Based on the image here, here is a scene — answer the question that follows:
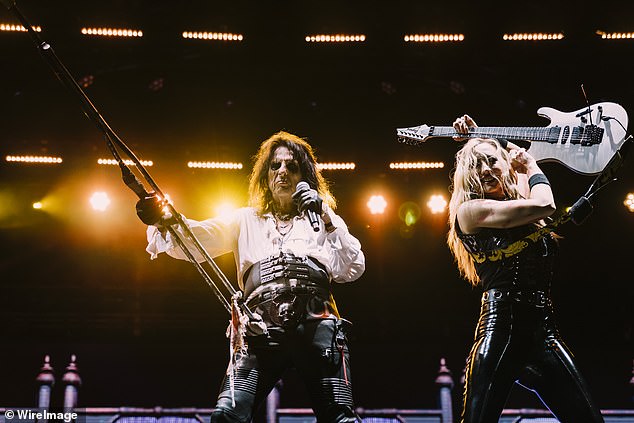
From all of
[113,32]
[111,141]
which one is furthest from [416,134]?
[113,32]

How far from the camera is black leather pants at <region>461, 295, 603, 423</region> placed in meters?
2.92

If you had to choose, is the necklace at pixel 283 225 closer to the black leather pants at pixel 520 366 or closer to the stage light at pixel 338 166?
the black leather pants at pixel 520 366

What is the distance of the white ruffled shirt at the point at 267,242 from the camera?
336cm

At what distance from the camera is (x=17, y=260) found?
9.72 meters

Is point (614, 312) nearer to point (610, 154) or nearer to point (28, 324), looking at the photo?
point (610, 154)

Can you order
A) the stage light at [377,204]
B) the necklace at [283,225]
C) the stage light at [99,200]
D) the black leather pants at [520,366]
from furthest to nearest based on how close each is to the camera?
1. the stage light at [377,204]
2. the stage light at [99,200]
3. the necklace at [283,225]
4. the black leather pants at [520,366]

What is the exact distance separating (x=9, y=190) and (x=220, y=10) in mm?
3948

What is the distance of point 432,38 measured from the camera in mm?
7258

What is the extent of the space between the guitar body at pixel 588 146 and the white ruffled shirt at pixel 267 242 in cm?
105

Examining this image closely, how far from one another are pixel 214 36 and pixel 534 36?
3.20m

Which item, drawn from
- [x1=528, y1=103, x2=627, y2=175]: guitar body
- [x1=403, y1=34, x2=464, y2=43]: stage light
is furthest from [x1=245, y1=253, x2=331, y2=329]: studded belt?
[x1=403, y1=34, x2=464, y2=43]: stage light

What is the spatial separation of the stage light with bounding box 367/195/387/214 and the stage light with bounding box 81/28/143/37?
11.6ft

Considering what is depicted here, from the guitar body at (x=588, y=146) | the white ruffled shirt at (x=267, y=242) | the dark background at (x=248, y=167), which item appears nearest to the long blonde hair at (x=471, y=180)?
the guitar body at (x=588, y=146)

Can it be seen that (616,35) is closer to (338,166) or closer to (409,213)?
(409,213)
